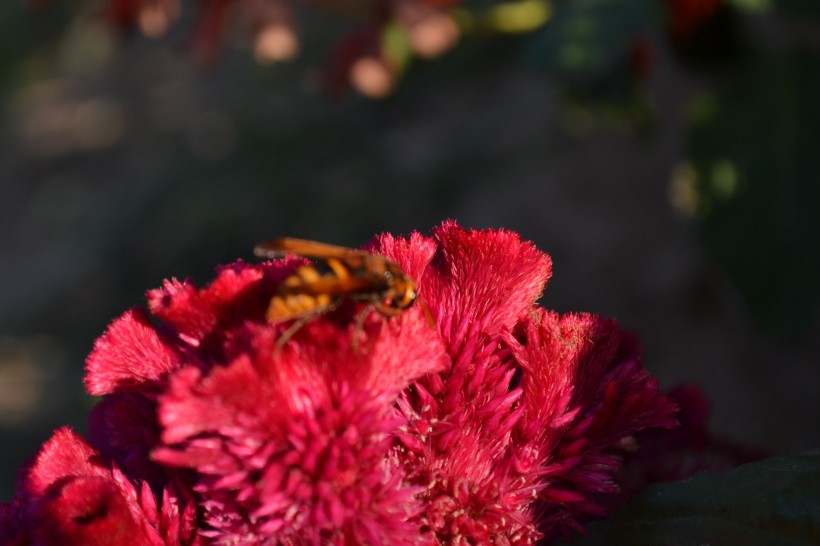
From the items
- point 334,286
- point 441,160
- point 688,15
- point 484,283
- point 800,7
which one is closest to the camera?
point 334,286

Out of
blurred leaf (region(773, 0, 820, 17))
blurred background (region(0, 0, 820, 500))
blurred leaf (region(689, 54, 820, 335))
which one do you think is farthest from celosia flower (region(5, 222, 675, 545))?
blurred leaf (region(773, 0, 820, 17))

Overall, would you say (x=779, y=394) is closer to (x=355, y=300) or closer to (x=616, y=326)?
(x=616, y=326)

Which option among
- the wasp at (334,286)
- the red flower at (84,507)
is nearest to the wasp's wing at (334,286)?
the wasp at (334,286)

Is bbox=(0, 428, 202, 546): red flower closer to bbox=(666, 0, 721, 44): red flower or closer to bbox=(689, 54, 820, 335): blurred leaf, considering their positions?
bbox=(689, 54, 820, 335): blurred leaf

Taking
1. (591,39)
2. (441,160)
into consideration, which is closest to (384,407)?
(591,39)

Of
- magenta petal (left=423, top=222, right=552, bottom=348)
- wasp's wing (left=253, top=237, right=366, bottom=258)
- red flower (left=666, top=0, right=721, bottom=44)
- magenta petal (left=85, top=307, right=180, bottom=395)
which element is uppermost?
red flower (left=666, top=0, right=721, bottom=44)

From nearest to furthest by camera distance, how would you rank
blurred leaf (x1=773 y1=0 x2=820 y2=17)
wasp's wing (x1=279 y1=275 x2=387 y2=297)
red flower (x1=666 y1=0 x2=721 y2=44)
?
wasp's wing (x1=279 y1=275 x2=387 y2=297)
blurred leaf (x1=773 y1=0 x2=820 y2=17)
red flower (x1=666 y1=0 x2=721 y2=44)

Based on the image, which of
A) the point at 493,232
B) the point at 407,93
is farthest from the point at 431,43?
the point at 407,93

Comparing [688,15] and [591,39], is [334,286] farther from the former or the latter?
[688,15]
